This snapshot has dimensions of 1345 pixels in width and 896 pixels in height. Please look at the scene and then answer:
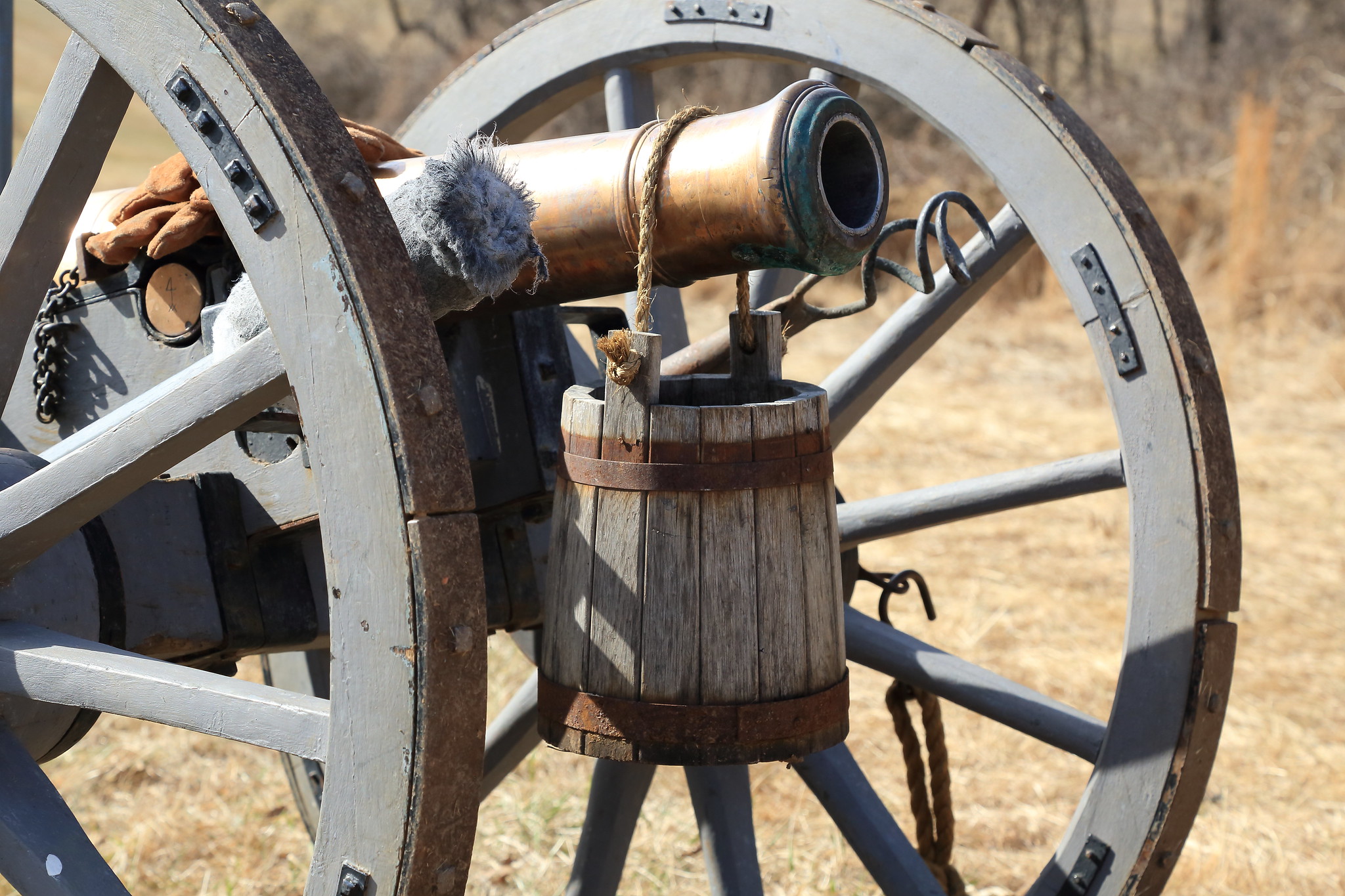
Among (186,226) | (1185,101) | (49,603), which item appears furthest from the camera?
(1185,101)

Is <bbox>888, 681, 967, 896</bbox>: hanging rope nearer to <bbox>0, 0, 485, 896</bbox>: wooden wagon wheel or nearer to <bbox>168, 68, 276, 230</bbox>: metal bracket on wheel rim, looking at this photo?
<bbox>0, 0, 485, 896</bbox>: wooden wagon wheel

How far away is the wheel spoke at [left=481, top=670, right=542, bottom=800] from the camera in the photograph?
215cm

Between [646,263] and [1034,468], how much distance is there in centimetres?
81

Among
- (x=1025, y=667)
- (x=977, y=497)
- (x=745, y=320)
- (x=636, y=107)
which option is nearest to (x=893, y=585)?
(x=977, y=497)

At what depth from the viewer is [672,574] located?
4.44ft

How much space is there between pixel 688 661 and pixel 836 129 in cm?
59

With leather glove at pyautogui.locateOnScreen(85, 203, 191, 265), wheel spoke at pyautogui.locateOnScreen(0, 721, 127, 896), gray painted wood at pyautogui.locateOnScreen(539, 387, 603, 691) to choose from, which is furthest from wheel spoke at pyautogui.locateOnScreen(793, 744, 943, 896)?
leather glove at pyautogui.locateOnScreen(85, 203, 191, 265)

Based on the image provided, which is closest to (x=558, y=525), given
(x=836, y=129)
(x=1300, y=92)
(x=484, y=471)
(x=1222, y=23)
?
(x=484, y=471)

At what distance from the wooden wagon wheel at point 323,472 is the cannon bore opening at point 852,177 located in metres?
0.51

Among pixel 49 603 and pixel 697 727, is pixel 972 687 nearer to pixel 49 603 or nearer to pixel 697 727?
pixel 697 727

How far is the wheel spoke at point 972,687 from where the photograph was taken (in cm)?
180

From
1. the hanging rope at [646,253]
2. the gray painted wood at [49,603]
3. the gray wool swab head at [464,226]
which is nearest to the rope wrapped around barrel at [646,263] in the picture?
the hanging rope at [646,253]

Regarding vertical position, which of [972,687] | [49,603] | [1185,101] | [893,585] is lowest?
[972,687]

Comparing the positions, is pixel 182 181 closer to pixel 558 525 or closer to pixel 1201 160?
pixel 558 525
